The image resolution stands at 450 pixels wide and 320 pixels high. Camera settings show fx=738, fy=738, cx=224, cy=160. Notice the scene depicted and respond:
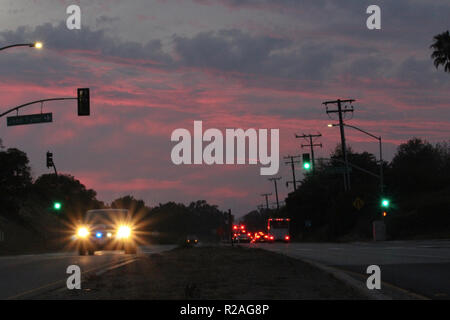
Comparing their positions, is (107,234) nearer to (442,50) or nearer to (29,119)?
(29,119)

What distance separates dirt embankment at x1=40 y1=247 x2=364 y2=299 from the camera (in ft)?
41.3

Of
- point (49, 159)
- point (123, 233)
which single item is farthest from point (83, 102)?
point (49, 159)

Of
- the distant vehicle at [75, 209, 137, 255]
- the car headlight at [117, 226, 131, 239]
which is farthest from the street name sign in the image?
the car headlight at [117, 226, 131, 239]

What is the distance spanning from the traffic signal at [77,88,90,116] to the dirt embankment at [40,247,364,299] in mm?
16636

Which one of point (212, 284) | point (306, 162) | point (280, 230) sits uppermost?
point (306, 162)

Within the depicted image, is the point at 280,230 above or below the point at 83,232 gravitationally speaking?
below

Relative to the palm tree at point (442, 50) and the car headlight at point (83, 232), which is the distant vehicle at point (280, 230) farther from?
the car headlight at point (83, 232)

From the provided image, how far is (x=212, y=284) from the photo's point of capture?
14.6m

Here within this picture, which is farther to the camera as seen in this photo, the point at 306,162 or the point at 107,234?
the point at 306,162

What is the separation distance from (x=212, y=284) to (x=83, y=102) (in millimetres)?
22772

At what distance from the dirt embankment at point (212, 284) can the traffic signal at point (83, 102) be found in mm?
16636

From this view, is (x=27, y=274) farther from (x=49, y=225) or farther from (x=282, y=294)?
(x=49, y=225)

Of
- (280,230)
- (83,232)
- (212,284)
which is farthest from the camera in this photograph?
(280,230)

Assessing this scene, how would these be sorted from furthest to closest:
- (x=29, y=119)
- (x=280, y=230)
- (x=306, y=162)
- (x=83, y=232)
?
(x=280, y=230) → (x=306, y=162) → (x=29, y=119) → (x=83, y=232)
